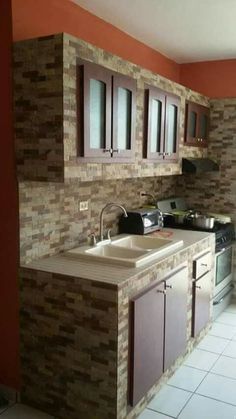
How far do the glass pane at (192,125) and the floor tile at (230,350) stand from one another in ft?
6.45

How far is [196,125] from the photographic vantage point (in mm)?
4023

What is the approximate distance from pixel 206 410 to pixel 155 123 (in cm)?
209

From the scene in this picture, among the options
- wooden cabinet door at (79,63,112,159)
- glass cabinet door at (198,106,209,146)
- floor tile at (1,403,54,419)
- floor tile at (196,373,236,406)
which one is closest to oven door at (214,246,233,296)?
floor tile at (196,373,236,406)

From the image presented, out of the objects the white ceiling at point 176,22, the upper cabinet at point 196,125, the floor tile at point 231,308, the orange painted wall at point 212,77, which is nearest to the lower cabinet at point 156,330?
the floor tile at point 231,308

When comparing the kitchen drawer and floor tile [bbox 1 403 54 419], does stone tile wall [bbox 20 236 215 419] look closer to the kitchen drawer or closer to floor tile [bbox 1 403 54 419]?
floor tile [bbox 1 403 54 419]

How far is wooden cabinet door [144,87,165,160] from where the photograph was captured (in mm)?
3056

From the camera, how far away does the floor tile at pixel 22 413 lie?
2459 mm

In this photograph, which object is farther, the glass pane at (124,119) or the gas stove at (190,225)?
the gas stove at (190,225)

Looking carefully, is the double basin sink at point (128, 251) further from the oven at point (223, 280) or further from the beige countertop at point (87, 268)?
the oven at point (223, 280)

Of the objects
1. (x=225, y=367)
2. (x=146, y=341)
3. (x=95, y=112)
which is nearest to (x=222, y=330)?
(x=225, y=367)

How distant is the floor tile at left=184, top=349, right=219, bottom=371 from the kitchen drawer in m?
0.64

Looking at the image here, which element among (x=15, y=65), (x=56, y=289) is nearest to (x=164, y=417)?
(x=56, y=289)

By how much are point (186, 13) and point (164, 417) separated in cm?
281

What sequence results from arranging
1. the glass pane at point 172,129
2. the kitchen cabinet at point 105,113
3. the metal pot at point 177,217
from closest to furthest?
the kitchen cabinet at point 105,113
the glass pane at point 172,129
the metal pot at point 177,217
